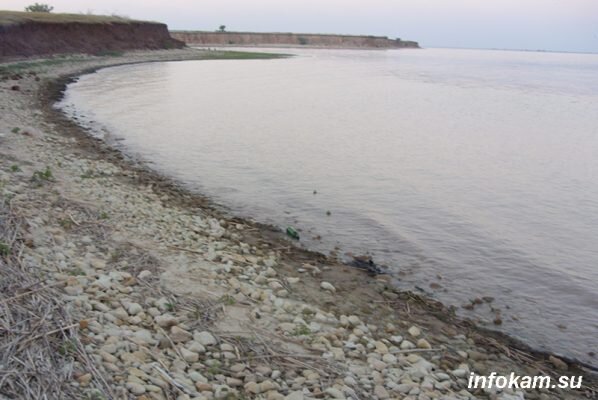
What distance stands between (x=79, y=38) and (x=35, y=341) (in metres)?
70.1

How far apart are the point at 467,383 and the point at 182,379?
3.58 m

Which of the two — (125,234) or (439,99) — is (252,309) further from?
(439,99)

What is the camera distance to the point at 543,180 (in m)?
19.8

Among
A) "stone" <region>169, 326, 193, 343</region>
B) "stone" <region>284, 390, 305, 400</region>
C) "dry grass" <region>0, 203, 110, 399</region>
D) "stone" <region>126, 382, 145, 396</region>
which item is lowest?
"stone" <region>284, 390, 305, 400</region>

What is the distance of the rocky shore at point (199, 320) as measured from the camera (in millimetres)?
5891

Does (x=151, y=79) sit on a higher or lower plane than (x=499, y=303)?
Answer: higher

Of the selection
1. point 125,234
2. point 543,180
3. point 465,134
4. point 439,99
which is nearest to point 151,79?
point 439,99

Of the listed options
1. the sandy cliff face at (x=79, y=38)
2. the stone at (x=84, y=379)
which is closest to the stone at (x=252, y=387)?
the stone at (x=84, y=379)

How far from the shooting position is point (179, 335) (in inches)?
272

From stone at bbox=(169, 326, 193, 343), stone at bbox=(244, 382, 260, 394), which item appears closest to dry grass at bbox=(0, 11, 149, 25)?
stone at bbox=(169, 326, 193, 343)

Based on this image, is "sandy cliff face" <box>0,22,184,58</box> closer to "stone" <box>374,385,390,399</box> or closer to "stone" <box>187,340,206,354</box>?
"stone" <box>187,340,206,354</box>

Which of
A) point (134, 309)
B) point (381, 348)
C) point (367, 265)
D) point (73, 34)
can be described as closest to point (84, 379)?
point (134, 309)

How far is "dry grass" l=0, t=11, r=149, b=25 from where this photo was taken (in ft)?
184

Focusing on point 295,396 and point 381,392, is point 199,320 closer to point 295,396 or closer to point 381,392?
point 295,396
